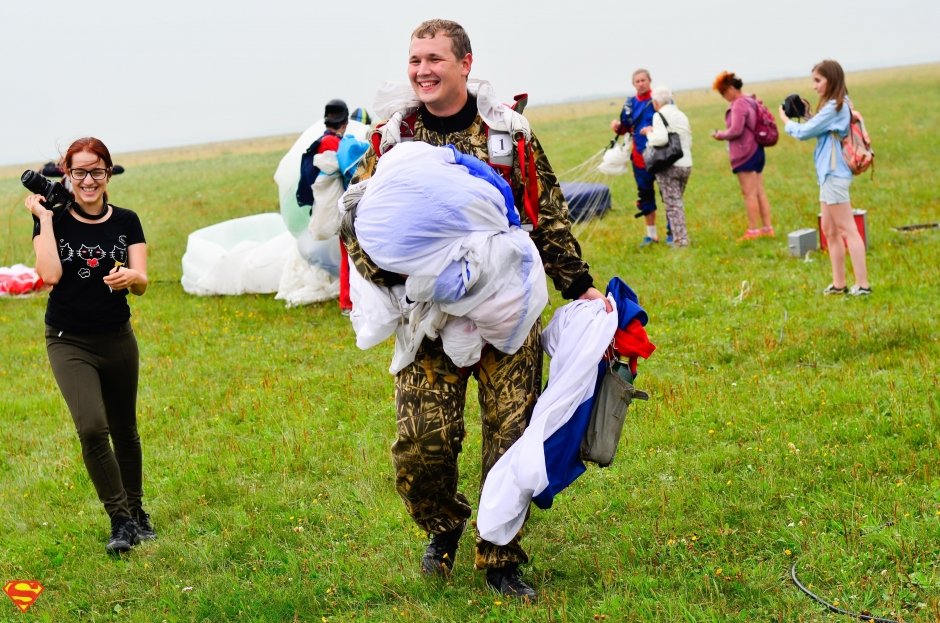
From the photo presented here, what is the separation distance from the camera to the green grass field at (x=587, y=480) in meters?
4.47

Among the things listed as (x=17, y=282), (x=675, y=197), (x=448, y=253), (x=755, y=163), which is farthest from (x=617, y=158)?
(x=448, y=253)

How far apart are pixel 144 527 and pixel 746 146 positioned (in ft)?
32.9

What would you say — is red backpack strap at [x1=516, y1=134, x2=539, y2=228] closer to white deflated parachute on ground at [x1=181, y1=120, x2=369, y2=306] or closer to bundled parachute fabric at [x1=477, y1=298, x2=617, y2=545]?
bundled parachute fabric at [x1=477, y1=298, x2=617, y2=545]

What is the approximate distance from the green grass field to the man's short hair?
2317 mm

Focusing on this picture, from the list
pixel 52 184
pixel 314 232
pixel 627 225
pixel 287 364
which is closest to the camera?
pixel 52 184

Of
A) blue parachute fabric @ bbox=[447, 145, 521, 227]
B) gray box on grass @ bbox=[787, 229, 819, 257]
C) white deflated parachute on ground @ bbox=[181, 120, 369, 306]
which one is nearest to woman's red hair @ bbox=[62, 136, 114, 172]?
blue parachute fabric @ bbox=[447, 145, 521, 227]

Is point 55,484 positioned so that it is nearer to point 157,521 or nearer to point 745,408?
point 157,521

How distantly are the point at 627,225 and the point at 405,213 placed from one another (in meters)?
12.6

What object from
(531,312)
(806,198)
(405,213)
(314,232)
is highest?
(405,213)

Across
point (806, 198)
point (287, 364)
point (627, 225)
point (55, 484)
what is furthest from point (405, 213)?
point (806, 198)

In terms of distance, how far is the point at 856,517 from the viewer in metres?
4.77

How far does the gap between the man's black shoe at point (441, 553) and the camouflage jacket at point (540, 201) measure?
4.03 ft

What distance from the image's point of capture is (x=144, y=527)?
5809mm

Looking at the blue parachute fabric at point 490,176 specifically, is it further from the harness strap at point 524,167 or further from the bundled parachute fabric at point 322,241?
the bundled parachute fabric at point 322,241
